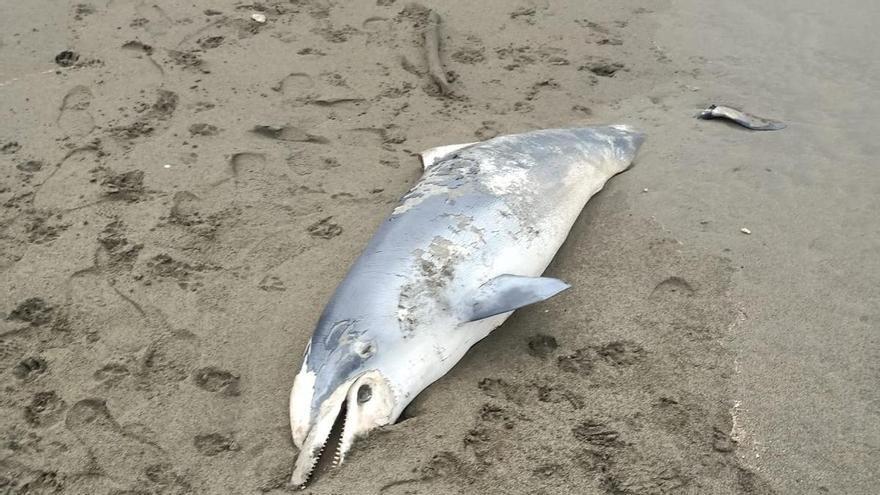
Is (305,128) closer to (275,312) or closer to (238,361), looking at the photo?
(275,312)

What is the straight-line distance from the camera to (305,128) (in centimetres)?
462

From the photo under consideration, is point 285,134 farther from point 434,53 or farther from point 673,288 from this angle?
point 673,288

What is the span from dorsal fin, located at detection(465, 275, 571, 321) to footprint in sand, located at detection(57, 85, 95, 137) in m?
2.86

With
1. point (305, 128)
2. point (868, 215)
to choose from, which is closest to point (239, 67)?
point (305, 128)

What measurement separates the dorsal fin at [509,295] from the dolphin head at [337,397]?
19.1 inches

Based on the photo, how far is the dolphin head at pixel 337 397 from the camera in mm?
2709

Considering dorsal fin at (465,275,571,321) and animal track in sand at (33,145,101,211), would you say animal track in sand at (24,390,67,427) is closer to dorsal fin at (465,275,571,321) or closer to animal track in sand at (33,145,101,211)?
animal track in sand at (33,145,101,211)

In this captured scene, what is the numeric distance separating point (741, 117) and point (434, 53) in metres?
2.18

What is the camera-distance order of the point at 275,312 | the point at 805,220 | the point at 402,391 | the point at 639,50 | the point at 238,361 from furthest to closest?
the point at 639,50 < the point at 805,220 < the point at 275,312 < the point at 238,361 < the point at 402,391

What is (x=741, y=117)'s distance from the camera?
475 cm

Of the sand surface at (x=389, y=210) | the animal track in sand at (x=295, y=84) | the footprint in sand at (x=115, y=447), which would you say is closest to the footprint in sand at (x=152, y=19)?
the sand surface at (x=389, y=210)

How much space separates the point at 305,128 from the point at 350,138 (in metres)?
0.31

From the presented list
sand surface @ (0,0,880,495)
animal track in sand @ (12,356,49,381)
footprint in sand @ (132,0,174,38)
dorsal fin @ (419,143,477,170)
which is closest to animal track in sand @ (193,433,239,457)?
sand surface @ (0,0,880,495)

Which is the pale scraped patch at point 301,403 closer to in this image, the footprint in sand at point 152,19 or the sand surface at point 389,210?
the sand surface at point 389,210
